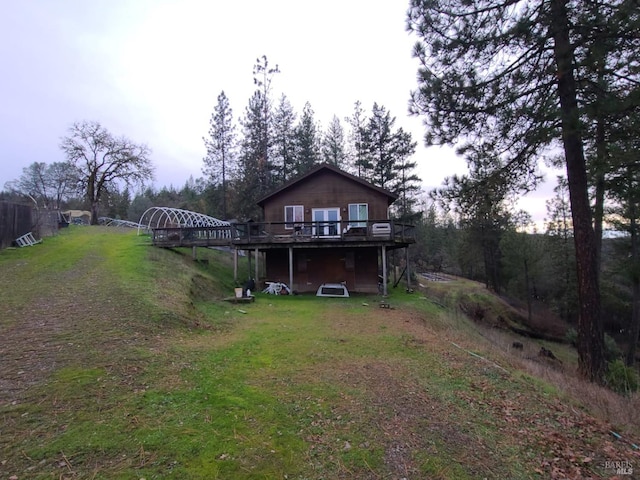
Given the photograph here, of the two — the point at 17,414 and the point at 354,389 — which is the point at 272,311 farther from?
the point at 17,414

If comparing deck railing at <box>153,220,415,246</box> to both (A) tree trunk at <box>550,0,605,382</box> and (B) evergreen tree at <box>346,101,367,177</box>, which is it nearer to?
(A) tree trunk at <box>550,0,605,382</box>

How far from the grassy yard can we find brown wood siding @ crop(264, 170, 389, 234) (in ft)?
35.6

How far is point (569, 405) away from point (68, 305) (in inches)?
413

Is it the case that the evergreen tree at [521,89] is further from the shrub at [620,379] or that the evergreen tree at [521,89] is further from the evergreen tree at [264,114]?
the evergreen tree at [264,114]

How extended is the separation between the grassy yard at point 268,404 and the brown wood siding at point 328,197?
10.9m

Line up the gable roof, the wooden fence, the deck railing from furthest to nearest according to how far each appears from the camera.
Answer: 1. the gable roof
2. the deck railing
3. the wooden fence

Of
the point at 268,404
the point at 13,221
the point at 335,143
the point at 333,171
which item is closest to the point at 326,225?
the point at 333,171

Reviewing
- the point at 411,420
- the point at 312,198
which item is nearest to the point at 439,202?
the point at 411,420

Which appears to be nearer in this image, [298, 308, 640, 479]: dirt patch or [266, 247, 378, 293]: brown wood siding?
[298, 308, 640, 479]: dirt patch

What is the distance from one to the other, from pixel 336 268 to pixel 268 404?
14807mm

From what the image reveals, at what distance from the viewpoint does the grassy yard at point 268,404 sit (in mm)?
3428

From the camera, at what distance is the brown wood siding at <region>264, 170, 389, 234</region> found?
1934 centimetres

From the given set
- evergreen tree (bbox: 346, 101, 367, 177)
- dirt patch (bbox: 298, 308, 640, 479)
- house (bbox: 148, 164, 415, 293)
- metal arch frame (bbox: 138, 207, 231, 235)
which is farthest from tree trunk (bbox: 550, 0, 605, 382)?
evergreen tree (bbox: 346, 101, 367, 177)

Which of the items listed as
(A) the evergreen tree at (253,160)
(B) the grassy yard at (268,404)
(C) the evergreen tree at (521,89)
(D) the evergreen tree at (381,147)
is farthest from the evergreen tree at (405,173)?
(B) the grassy yard at (268,404)
